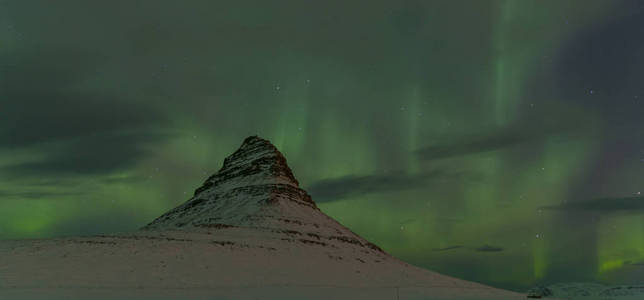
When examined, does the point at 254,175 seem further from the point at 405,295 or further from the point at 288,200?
the point at 405,295

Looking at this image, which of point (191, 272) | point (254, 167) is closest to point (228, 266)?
point (191, 272)

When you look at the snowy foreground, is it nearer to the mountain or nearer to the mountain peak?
the mountain

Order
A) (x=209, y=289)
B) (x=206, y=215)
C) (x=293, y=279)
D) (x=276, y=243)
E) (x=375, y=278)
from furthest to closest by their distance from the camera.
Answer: (x=206, y=215) < (x=276, y=243) < (x=375, y=278) < (x=293, y=279) < (x=209, y=289)

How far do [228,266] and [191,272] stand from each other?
19.2 feet

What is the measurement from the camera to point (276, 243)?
6556cm

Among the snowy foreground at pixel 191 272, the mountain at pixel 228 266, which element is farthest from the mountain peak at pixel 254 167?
the snowy foreground at pixel 191 272

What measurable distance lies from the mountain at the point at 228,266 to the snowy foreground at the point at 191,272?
0.08 m

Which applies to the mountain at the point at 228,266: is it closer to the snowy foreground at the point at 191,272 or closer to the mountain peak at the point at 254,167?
the snowy foreground at the point at 191,272


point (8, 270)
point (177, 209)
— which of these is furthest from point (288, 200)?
point (8, 270)

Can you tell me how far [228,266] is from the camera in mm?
46375

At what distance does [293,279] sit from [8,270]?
85.3 ft

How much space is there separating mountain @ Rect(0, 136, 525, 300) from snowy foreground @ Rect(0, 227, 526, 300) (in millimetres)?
84

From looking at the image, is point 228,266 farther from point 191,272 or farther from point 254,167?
point 254,167

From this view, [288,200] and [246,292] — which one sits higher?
[288,200]
